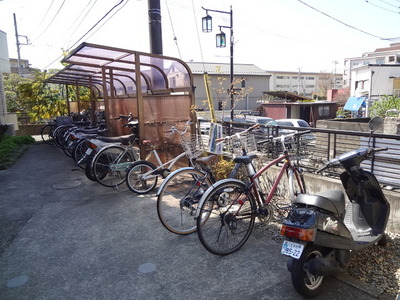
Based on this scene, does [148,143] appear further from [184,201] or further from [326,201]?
[326,201]

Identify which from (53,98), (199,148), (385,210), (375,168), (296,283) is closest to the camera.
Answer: (296,283)

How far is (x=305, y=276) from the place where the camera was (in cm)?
245

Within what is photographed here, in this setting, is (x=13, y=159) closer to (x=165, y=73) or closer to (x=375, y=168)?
(x=165, y=73)

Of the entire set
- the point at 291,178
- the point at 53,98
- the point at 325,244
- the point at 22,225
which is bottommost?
the point at 22,225

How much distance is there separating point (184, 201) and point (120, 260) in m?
0.97

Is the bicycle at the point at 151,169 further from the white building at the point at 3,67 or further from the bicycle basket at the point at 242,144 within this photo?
the white building at the point at 3,67

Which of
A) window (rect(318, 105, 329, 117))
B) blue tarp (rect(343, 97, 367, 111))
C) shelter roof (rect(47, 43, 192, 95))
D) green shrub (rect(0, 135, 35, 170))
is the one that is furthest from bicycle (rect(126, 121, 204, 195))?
window (rect(318, 105, 329, 117))

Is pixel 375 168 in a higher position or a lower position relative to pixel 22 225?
higher

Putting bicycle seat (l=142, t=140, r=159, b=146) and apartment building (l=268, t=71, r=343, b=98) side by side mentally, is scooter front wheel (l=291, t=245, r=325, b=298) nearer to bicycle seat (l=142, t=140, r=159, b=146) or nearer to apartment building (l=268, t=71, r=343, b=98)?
bicycle seat (l=142, t=140, r=159, b=146)

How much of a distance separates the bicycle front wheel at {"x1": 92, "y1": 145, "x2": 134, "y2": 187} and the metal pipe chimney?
2.85 meters

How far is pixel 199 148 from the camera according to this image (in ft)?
16.9

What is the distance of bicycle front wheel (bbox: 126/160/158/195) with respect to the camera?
5.23 meters

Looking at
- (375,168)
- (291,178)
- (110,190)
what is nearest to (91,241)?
(110,190)

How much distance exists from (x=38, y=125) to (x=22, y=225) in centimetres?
1450
